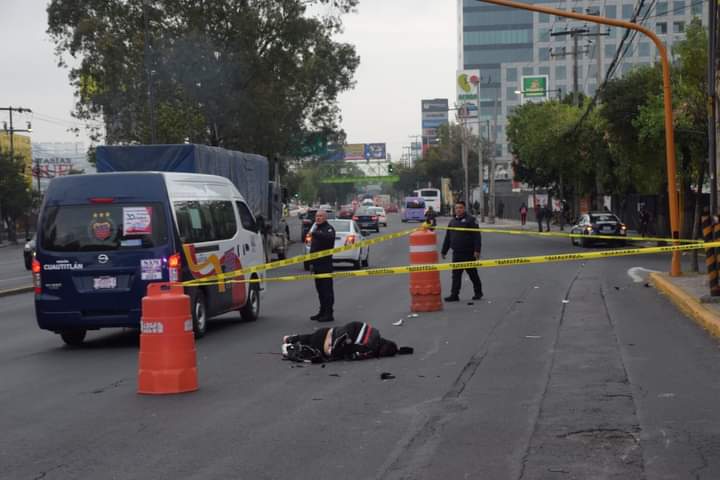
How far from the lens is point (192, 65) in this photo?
49344 millimetres

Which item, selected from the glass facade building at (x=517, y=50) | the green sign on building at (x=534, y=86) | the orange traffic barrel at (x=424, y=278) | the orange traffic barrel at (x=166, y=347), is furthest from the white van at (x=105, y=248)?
the glass facade building at (x=517, y=50)

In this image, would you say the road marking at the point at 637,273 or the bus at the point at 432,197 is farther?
the bus at the point at 432,197

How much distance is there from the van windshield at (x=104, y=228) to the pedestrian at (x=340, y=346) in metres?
2.70

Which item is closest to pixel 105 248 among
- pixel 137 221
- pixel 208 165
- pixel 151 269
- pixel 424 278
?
pixel 137 221

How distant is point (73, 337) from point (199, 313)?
178cm

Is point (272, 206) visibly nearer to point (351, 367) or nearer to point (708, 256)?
point (708, 256)

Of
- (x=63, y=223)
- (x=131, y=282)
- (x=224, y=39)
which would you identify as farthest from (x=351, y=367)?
(x=224, y=39)

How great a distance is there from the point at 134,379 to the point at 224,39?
41712mm

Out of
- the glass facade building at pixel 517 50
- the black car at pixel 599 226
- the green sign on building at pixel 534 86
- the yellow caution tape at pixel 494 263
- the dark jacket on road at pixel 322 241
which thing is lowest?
the black car at pixel 599 226

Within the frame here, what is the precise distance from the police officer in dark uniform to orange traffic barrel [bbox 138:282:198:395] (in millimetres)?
6023

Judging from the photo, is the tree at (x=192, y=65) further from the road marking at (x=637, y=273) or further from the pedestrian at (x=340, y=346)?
the pedestrian at (x=340, y=346)

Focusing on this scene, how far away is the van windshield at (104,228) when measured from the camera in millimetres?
13531

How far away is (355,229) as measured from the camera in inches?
1229

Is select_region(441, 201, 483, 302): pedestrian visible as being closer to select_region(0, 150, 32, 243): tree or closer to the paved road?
the paved road
